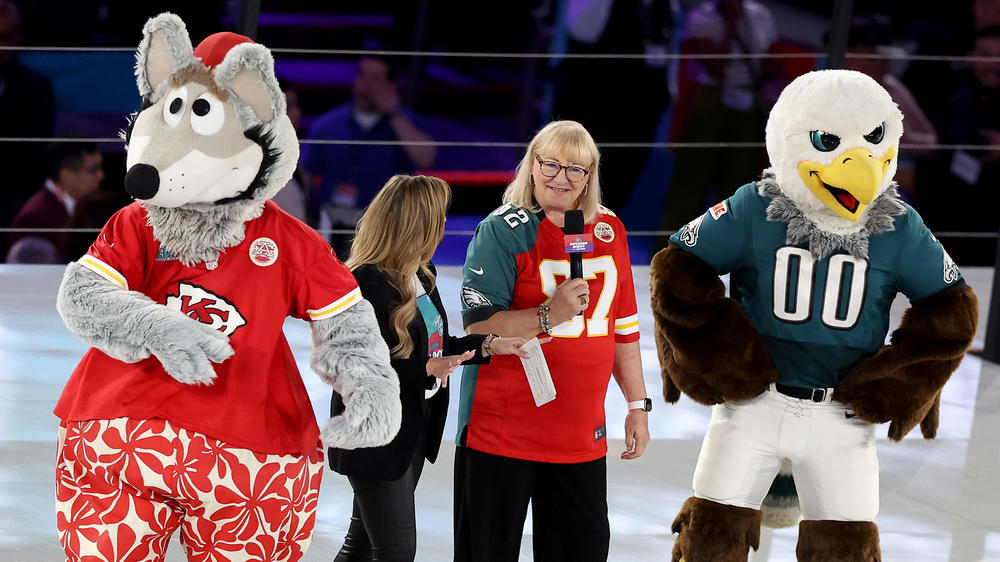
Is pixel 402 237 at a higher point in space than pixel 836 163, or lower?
lower

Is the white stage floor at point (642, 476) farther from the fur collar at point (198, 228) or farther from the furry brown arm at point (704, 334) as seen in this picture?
the fur collar at point (198, 228)

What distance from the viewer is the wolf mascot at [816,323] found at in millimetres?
2506

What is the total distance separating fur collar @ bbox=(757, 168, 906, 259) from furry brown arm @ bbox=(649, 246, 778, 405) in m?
0.18

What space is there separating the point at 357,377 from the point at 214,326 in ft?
0.81

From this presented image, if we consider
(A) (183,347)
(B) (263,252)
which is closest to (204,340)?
(A) (183,347)

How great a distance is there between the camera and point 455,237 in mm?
7719

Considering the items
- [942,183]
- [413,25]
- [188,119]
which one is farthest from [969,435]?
[413,25]

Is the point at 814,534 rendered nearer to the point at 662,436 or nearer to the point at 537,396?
the point at 537,396

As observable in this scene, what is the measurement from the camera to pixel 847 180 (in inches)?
97.7

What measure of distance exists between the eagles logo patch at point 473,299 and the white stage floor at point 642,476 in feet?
2.66

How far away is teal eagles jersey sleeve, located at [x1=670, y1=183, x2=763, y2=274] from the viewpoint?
257 centimetres

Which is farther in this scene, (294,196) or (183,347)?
(294,196)

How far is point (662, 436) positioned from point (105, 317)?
2.39 metres

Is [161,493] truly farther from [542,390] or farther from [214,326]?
[542,390]
